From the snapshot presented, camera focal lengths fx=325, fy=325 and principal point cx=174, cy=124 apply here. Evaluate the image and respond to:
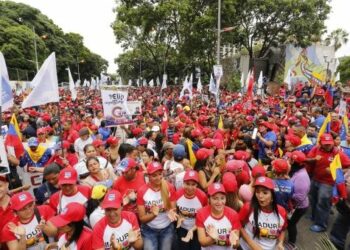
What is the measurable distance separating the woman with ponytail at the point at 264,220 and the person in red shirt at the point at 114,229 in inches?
45.7

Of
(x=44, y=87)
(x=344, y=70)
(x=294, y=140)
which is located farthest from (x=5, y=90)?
(x=344, y=70)

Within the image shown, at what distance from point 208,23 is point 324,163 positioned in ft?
62.6

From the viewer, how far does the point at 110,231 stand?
3.17m

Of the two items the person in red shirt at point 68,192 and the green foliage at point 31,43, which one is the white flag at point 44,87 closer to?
the person in red shirt at point 68,192

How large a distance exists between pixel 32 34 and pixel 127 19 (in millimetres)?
27135

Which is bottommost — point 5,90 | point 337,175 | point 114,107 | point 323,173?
point 323,173

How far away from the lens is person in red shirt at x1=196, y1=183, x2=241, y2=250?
10.7ft

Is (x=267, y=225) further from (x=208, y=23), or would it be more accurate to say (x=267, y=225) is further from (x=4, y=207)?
(x=208, y=23)

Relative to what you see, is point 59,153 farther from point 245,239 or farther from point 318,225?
point 318,225

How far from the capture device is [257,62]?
34.3m

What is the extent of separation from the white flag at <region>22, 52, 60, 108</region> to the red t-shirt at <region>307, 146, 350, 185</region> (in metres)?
4.58

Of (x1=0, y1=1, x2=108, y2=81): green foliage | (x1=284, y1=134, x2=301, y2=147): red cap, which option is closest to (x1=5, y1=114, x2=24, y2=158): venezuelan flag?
(x1=284, y1=134, x2=301, y2=147): red cap

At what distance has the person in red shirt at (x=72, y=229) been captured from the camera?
2.97 m

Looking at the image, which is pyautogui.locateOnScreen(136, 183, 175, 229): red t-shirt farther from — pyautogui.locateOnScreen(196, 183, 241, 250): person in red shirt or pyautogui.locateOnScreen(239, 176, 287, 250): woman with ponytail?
pyautogui.locateOnScreen(239, 176, 287, 250): woman with ponytail
